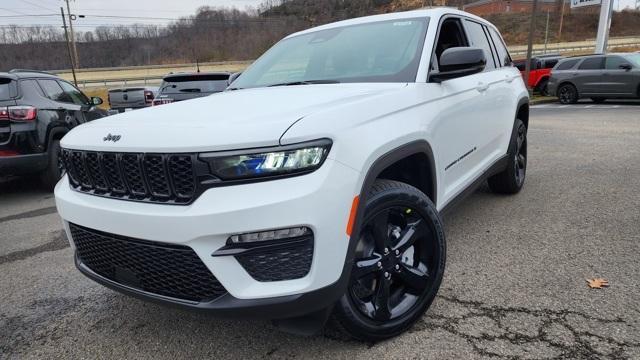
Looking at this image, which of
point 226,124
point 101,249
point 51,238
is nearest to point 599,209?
point 226,124

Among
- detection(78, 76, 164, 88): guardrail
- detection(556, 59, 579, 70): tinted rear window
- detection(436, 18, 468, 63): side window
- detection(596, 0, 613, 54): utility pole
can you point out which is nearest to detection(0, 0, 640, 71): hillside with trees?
detection(78, 76, 164, 88): guardrail

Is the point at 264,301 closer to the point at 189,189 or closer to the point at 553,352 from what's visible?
the point at 189,189

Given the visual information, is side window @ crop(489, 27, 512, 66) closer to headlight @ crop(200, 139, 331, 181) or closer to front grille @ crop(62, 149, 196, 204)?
headlight @ crop(200, 139, 331, 181)

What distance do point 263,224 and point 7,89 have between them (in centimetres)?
559

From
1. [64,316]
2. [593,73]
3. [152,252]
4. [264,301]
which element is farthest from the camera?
[593,73]

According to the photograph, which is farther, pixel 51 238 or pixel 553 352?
pixel 51 238

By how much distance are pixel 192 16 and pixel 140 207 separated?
70.0 meters

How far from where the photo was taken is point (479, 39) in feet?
14.0

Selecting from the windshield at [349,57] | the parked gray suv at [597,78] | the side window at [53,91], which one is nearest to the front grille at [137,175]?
the windshield at [349,57]

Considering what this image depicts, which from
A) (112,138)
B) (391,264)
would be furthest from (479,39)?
(112,138)

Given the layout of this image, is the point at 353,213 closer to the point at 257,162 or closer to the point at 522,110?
the point at 257,162

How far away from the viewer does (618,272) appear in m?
3.14

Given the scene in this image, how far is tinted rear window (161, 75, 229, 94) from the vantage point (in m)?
9.60

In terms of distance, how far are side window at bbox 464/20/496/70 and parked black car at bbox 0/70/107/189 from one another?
209 inches
